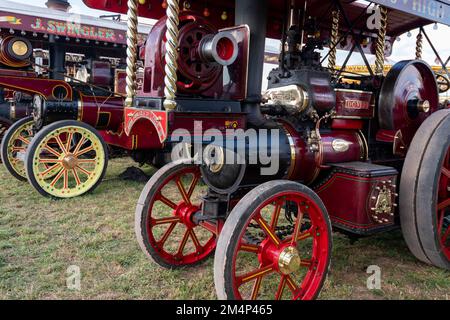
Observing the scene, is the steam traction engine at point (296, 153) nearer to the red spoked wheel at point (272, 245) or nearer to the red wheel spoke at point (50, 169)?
the red spoked wheel at point (272, 245)

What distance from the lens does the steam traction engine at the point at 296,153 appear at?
197 cm

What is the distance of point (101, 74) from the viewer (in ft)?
18.5

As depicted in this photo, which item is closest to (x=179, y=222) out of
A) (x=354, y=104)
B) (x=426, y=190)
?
(x=354, y=104)

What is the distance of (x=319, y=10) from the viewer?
10.2 feet

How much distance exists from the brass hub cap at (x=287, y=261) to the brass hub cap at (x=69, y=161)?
128 inches

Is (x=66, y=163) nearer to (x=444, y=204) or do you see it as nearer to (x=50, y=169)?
(x=50, y=169)

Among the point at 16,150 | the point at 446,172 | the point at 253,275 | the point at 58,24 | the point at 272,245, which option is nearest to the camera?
the point at 253,275


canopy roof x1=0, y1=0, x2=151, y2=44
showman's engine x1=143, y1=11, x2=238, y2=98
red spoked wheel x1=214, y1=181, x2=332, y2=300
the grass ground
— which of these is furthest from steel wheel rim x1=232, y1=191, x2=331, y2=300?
canopy roof x1=0, y1=0, x2=151, y2=44

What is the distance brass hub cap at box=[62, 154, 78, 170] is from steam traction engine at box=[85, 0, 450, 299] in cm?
208

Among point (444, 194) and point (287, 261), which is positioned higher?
point (444, 194)

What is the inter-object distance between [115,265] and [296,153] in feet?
4.48

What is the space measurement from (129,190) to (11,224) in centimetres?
150

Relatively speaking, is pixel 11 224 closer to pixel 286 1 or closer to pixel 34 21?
pixel 286 1

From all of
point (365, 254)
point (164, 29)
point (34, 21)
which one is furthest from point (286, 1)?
point (34, 21)
